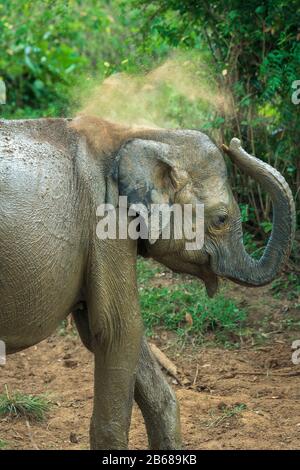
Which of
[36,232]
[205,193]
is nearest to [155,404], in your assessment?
[205,193]

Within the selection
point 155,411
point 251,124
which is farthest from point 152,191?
point 251,124

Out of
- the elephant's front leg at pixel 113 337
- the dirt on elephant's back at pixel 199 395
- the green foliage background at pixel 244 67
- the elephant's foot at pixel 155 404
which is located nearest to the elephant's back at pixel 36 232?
the elephant's front leg at pixel 113 337

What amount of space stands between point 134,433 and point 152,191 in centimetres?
184

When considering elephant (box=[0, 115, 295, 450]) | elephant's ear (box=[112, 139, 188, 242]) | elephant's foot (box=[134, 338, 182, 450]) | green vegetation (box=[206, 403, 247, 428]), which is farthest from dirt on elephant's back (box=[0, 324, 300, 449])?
elephant's ear (box=[112, 139, 188, 242])

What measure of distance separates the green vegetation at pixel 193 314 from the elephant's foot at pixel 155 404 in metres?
2.24

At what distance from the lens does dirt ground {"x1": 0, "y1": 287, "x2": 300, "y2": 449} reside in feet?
20.9

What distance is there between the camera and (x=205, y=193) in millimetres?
5543

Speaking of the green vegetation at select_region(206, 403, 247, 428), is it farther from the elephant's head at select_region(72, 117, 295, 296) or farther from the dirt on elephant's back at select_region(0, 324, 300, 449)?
the elephant's head at select_region(72, 117, 295, 296)

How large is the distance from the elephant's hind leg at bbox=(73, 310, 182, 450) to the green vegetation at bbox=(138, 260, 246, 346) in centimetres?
224

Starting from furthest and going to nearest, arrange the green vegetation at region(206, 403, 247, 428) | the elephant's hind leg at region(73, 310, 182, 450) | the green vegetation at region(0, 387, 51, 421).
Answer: the green vegetation at region(0, 387, 51, 421), the green vegetation at region(206, 403, 247, 428), the elephant's hind leg at region(73, 310, 182, 450)

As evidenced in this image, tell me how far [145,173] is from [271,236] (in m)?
0.81

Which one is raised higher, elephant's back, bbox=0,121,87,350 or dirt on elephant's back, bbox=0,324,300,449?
elephant's back, bbox=0,121,87,350

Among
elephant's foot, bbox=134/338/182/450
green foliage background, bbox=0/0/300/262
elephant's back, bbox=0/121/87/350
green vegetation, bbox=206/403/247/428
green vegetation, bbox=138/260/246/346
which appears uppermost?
green foliage background, bbox=0/0/300/262

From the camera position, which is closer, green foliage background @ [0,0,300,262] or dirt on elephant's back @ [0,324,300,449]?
dirt on elephant's back @ [0,324,300,449]
